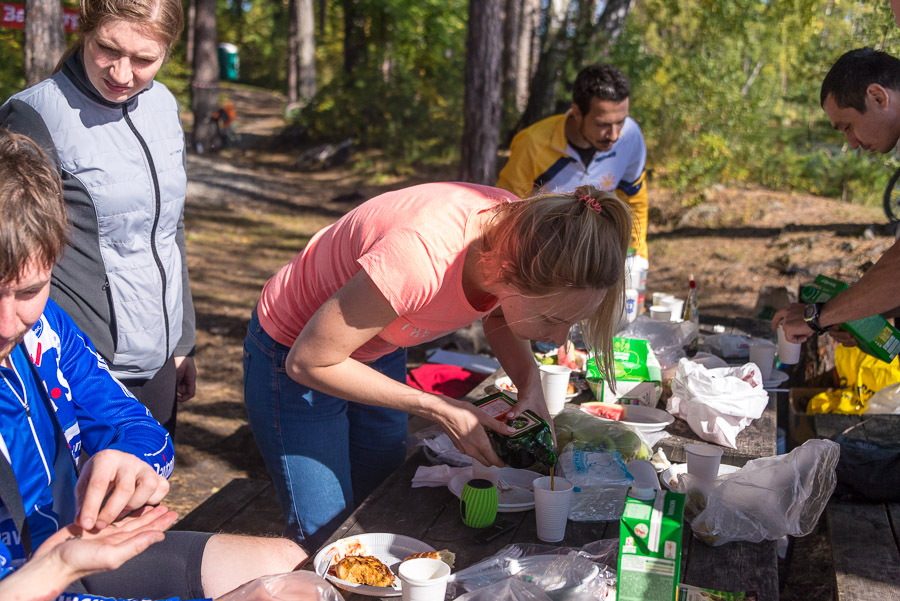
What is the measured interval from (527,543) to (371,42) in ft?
52.8

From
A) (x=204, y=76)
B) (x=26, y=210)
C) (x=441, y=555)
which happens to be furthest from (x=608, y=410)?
(x=204, y=76)

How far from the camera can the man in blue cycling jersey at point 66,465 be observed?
1274 millimetres

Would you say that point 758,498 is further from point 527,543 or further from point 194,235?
point 194,235

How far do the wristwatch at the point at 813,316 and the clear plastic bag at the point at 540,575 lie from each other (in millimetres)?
1413

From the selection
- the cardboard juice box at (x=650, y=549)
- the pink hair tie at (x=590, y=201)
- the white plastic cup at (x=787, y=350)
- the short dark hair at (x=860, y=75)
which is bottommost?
the white plastic cup at (x=787, y=350)

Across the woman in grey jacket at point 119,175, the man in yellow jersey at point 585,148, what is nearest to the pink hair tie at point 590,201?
the woman in grey jacket at point 119,175

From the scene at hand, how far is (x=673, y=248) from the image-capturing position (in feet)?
27.7

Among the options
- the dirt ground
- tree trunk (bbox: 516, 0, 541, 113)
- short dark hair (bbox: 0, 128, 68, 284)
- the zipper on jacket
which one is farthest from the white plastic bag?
tree trunk (bbox: 516, 0, 541, 113)

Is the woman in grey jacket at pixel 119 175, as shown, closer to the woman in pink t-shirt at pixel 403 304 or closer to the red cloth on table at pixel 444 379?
the woman in pink t-shirt at pixel 403 304

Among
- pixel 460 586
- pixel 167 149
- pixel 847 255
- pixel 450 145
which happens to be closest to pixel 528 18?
pixel 450 145

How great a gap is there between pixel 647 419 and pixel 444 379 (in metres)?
1.19

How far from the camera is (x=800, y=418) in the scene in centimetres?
329

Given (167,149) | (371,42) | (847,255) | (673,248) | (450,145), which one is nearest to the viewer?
(167,149)

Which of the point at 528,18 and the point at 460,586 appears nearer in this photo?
the point at 460,586
